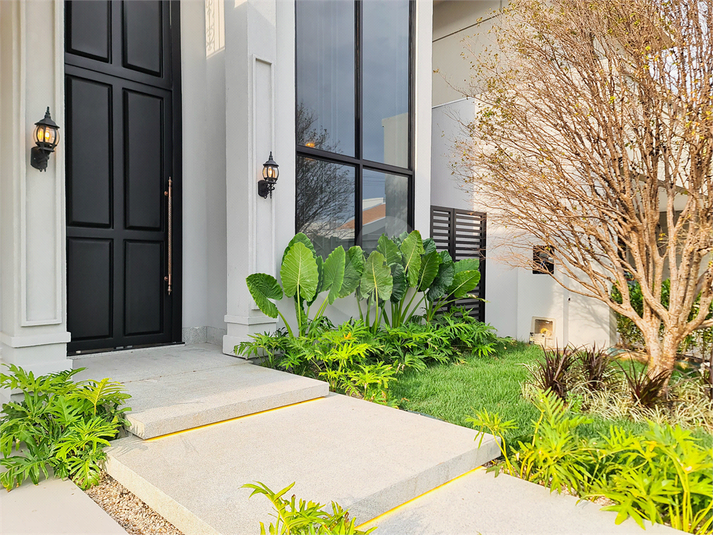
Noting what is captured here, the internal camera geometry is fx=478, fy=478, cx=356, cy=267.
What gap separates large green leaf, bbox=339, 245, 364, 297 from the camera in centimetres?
468

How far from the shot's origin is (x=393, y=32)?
6148 mm

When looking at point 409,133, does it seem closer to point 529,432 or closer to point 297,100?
point 297,100

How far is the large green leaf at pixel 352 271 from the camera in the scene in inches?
184

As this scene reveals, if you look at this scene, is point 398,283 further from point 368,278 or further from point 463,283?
point 463,283

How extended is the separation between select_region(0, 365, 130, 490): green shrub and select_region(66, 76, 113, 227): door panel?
6.57ft

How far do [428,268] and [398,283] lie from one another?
0.42 meters

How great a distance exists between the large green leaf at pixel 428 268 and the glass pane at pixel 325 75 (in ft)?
4.92

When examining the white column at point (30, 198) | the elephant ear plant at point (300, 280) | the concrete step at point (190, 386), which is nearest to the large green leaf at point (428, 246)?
the elephant ear plant at point (300, 280)

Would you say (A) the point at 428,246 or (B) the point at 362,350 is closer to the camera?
(B) the point at 362,350

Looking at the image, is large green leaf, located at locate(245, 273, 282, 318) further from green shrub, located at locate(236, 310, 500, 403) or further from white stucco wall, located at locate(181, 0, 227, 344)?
white stucco wall, located at locate(181, 0, 227, 344)

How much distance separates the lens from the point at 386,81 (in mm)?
6039

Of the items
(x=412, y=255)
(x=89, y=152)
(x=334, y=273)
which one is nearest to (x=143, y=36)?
(x=89, y=152)

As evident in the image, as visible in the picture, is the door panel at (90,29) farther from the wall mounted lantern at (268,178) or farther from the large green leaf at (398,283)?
the large green leaf at (398,283)

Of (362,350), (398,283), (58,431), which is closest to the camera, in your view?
(58,431)
